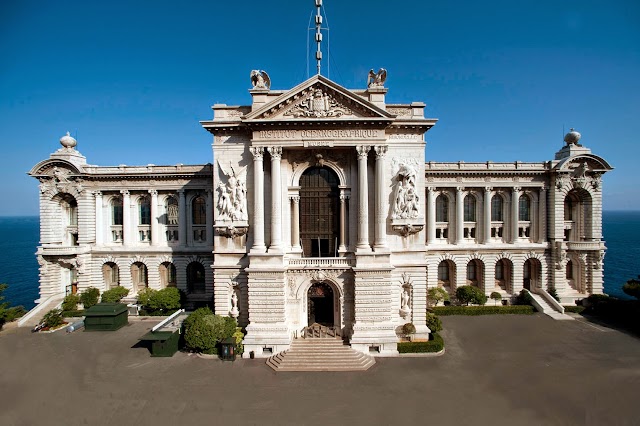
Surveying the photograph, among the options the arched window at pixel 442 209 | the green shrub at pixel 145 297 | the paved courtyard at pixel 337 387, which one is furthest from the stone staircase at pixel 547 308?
the green shrub at pixel 145 297

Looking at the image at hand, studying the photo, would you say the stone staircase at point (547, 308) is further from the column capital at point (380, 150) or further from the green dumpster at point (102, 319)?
the green dumpster at point (102, 319)

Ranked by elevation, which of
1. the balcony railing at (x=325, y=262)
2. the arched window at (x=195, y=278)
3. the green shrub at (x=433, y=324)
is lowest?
the green shrub at (x=433, y=324)

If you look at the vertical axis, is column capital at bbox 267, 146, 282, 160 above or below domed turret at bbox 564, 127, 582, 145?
below

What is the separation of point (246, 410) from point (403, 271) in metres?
15.8

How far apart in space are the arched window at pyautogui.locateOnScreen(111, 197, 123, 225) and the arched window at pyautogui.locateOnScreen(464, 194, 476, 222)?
143 feet

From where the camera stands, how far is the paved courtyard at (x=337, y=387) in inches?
629

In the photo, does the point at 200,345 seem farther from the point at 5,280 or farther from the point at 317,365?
the point at 5,280

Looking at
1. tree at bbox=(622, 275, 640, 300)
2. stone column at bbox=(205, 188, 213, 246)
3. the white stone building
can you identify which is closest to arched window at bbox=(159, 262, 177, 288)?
stone column at bbox=(205, 188, 213, 246)

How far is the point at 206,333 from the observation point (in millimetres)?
22953

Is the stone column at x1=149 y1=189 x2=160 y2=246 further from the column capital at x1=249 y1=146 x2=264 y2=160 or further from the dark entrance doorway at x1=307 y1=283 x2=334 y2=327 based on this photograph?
the dark entrance doorway at x1=307 y1=283 x2=334 y2=327

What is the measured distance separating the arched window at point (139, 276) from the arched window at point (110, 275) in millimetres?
2135

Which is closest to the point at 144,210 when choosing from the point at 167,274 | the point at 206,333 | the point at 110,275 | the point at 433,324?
the point at 167,274

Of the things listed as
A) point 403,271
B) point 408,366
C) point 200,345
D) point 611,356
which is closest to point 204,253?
point 200,345

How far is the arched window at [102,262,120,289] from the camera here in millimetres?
36500
